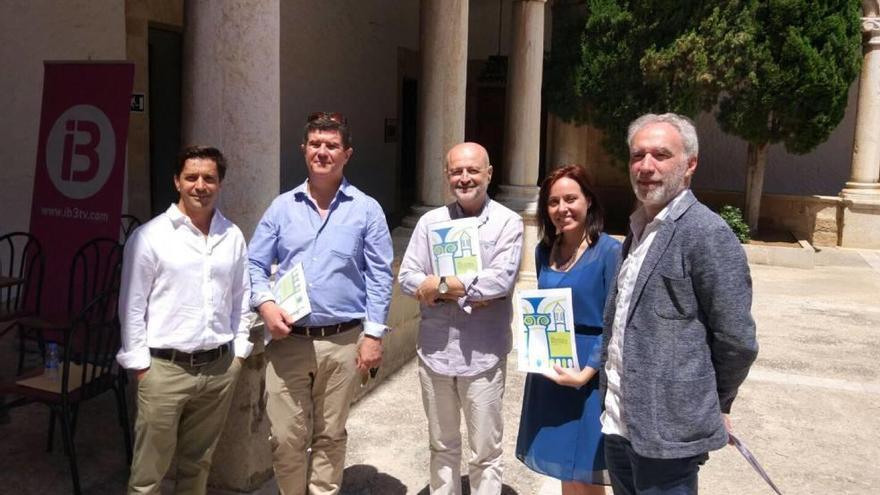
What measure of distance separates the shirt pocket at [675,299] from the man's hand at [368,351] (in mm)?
1287

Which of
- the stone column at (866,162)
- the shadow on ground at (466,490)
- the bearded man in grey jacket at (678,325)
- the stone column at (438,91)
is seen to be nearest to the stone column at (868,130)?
the stone column at (866,162)

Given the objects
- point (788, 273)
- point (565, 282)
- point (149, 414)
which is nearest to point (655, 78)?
point (788, 273)

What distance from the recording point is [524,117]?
32.7 ft

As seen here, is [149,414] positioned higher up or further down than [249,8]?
further down

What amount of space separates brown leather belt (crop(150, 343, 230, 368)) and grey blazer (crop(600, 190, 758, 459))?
60.8 inches

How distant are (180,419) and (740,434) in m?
3.54

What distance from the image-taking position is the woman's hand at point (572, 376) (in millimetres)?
2797

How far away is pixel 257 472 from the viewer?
3760mm

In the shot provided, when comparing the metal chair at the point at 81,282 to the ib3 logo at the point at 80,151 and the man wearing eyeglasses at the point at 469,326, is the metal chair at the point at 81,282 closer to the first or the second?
the ib3 logo at the point at 80,151

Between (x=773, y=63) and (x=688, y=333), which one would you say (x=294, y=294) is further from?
(x=773, y=63)

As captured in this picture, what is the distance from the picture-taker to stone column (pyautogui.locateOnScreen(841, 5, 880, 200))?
13.5 m

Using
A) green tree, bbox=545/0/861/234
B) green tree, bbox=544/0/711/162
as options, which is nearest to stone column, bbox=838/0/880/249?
green tree, bbox=545/0/861/234

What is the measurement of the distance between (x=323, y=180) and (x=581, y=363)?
1225mm

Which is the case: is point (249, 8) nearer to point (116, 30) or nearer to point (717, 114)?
point (116, 30)
